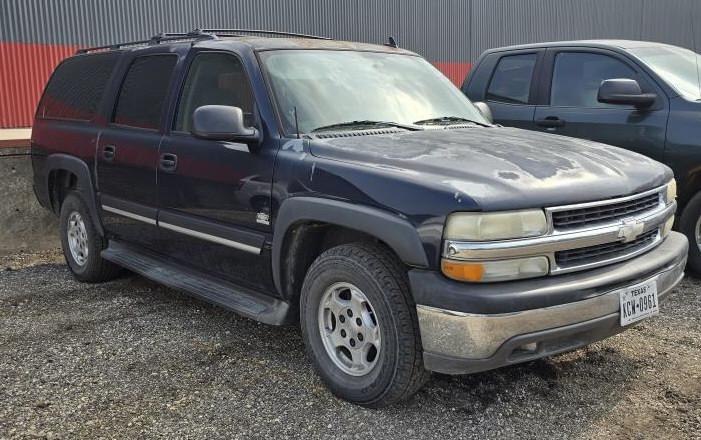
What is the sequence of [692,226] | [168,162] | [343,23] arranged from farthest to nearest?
[343,23], [692,226], [168,162]

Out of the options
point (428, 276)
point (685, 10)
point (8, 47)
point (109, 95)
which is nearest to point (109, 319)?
point (109, 95)

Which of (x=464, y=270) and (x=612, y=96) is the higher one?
(x=612, y=96)

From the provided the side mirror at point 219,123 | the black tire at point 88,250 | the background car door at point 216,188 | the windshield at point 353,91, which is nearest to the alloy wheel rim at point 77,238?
the black tire at point 88,250

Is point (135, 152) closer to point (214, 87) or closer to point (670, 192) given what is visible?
point (214, 87)

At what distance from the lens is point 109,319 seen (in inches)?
182

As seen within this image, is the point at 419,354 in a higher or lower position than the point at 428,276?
lower

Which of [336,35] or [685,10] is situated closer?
[336,35]

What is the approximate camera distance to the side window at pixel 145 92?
14.7 ft

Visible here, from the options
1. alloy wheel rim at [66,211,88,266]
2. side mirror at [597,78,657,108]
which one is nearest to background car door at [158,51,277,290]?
alloy wheel rim at [66,211,88,266]

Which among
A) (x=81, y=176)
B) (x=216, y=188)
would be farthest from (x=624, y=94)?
(x=81, y=176)

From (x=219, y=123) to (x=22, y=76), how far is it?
11.1 meters

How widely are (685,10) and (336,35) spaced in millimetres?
14592

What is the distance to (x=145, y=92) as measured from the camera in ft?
15.4

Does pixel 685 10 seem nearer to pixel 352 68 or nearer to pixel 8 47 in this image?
pixel 8 47
